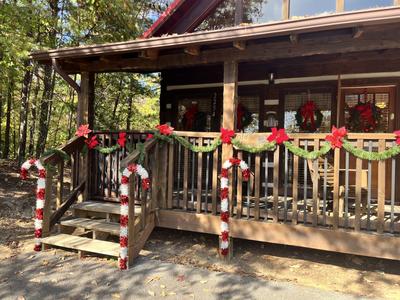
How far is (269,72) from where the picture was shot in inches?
309

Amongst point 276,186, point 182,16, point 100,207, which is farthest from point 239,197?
point 182,16

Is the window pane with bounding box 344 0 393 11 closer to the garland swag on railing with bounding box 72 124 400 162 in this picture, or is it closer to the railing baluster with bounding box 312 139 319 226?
the garland swag on railing with bounding box 72 124 400 162

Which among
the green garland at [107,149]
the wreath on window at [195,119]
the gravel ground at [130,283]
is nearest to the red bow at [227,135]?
the gravel ground at [130,283]

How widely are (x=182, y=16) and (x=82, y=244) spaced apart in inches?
215

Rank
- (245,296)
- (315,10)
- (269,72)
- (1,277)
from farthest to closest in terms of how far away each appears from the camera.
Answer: (269,72) < (315,10) < (1,277) < (245,296)

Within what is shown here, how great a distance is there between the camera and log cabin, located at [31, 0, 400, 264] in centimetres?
458

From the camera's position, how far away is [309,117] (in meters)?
7.37

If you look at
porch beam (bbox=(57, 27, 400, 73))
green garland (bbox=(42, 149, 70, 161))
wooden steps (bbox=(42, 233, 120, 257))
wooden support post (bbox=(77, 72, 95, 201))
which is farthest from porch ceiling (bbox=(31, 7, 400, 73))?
wooden steps (bbox=(42, 233, 120, 257))

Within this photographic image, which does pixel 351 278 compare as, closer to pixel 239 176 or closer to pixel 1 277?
pixel 239 176

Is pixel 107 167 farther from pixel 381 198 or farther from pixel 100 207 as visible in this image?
pixel 381 198

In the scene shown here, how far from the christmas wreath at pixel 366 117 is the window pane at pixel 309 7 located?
187cm

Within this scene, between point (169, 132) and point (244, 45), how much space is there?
5.34ft

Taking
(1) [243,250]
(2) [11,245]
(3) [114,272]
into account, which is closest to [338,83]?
(1) [243,250]

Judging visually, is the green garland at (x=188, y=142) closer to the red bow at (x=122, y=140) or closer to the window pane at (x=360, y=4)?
the red bow at (x=122, y=140)
